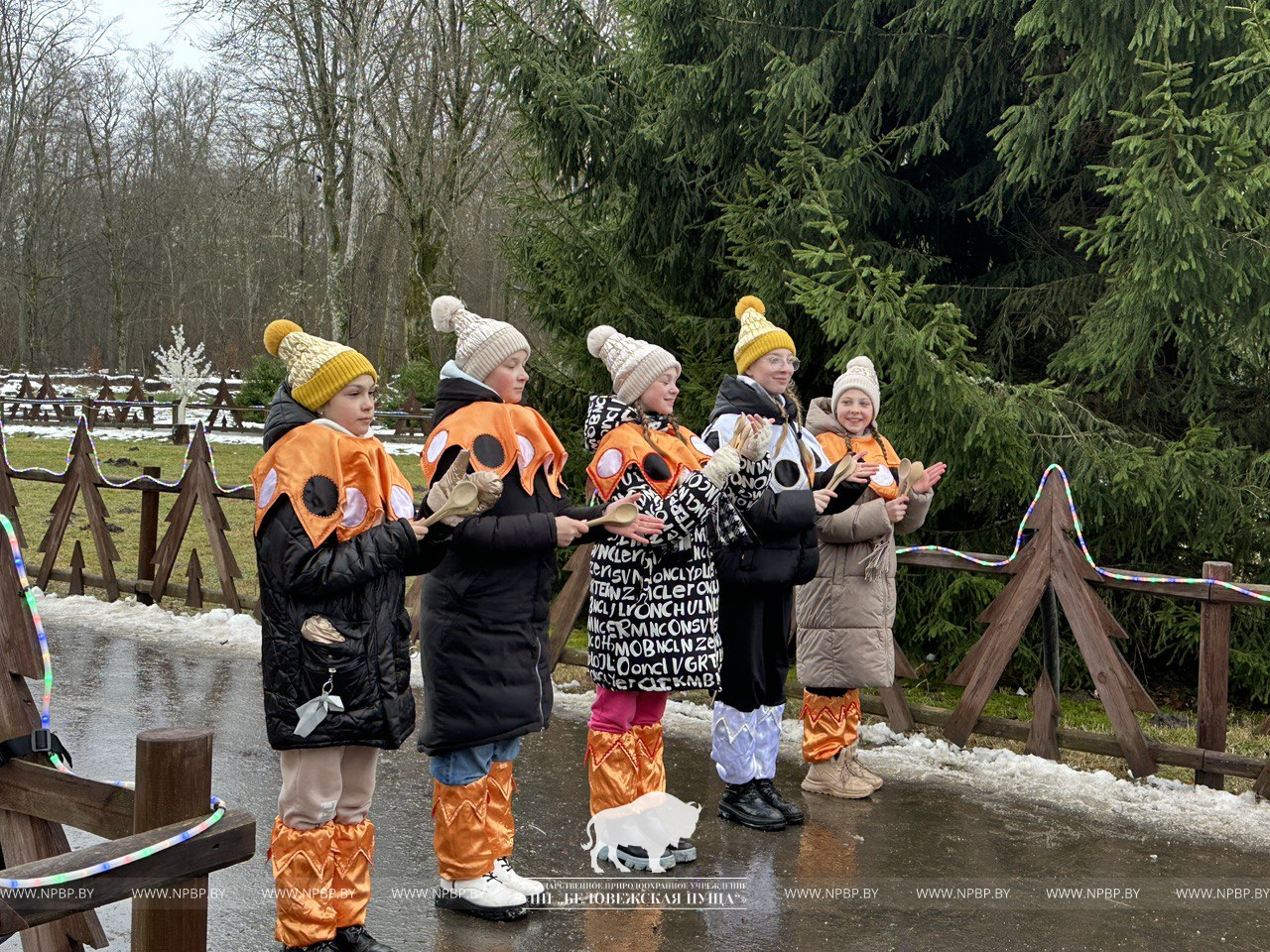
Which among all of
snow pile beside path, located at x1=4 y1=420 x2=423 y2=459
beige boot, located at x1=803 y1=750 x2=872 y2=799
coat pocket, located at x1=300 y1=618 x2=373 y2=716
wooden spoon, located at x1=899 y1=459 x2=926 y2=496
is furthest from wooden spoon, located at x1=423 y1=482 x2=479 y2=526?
snow pile beside path, located at x1=4 y1=420 x2=423 y2=459

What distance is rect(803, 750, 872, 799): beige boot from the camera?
566 cm

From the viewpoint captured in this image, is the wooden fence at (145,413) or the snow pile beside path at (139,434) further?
the wooden fence at (145,413)

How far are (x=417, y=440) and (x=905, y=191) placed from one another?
2019 cm

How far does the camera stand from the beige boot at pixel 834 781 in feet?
18.6

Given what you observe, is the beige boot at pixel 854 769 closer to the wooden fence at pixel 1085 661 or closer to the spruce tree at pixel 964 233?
the wooden fence at pixel 1085 661

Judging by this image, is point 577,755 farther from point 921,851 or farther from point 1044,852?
point 1044,852

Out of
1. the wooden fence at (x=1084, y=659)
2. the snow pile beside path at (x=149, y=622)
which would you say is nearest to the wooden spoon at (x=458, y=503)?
the wooden fence at (x=1084, y=659)

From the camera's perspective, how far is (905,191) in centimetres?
846

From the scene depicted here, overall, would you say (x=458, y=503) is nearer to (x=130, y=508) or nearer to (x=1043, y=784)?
(x=1043, y=784)

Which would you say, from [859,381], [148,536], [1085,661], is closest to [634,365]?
[859,381]

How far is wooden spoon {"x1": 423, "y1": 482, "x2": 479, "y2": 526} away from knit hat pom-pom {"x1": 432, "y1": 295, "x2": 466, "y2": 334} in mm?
915

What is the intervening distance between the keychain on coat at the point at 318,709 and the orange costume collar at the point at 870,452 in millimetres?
2762

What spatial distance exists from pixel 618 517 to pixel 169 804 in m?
2.04

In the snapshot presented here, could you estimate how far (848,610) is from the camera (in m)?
5.59
